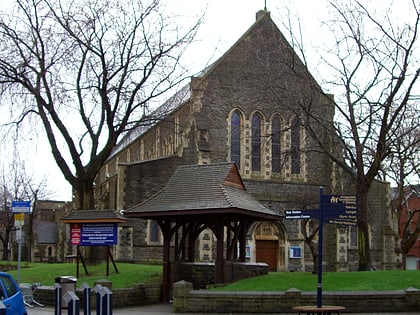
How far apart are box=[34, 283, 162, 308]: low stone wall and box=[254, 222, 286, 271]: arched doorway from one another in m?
13.7

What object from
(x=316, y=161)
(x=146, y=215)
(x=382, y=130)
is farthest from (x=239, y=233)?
(x=316, y=161)

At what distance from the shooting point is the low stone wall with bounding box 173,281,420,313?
18062 mm

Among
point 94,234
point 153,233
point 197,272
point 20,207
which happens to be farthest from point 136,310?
point 153,233

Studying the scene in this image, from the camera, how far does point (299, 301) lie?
59.5 feet

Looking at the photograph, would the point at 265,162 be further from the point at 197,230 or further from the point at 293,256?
the point at 197,230

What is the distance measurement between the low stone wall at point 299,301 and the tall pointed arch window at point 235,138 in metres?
17.6

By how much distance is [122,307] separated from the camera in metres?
21.1

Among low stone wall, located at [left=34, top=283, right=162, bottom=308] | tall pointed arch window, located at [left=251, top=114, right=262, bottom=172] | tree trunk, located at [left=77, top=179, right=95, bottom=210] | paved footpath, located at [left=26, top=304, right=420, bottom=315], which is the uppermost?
tall pointed arch window, located at [left=251, top=114, right=262, bottom=172]

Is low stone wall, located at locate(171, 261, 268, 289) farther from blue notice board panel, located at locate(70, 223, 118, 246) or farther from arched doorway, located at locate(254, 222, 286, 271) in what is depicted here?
arched doorway, located at locate(254, 222, 286, 271)

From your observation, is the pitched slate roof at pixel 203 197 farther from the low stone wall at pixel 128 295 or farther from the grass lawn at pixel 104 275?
the grass lawn at pixel 104 275

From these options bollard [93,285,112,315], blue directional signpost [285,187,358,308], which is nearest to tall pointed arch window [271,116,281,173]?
blue directional signpost [285,187,358,308]

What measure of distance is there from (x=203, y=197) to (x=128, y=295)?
404 centimetres

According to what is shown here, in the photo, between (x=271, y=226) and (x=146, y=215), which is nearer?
(x=146, y=215)

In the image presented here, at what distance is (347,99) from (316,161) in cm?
1213
